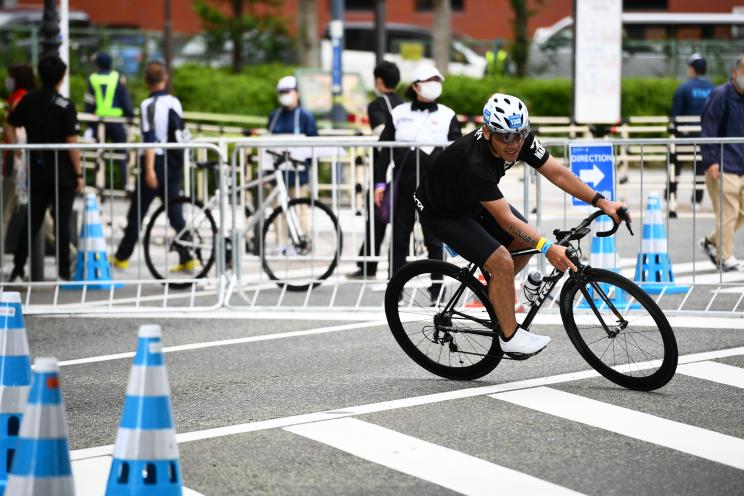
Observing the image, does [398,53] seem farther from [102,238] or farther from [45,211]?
[102,238]

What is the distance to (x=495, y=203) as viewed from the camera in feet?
25.8

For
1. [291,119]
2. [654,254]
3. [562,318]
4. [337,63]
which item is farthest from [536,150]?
[337,63]

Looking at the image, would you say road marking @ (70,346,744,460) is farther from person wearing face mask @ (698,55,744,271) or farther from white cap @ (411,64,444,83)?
person wearing face mask @ (698,55,744,271)

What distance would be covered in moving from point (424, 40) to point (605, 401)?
111ft

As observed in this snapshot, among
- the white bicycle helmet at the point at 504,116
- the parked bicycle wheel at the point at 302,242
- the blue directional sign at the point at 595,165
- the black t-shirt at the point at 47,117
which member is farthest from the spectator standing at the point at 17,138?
the white bicycle helmet at the point at 504,116

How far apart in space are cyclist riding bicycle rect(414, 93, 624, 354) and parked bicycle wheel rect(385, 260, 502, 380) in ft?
0.48

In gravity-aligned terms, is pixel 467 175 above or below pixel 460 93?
below

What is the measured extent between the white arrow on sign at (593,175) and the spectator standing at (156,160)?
3827 millimetres

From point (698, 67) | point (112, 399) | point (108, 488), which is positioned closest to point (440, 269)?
point (112, 399)

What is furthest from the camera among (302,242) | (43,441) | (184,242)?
(184,242)

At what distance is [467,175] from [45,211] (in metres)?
5.59

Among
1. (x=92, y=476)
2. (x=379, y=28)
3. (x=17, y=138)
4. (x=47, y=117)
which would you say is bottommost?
(x=92, y=476)

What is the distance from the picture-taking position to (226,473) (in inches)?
250

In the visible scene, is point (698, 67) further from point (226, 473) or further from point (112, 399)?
point (226, 473)
